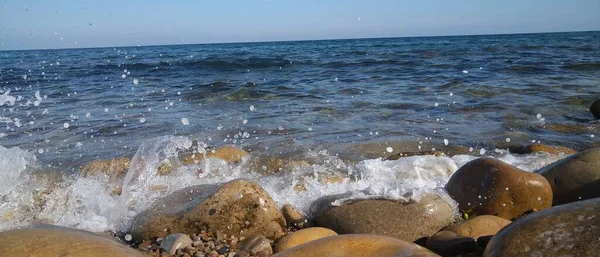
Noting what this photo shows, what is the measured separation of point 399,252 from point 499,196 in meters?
1.97

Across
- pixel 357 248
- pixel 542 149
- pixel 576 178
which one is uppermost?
pixel 357 248

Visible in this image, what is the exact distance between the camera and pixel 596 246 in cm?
212

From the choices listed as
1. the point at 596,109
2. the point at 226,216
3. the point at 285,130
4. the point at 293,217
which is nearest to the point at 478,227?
the point at 293,217

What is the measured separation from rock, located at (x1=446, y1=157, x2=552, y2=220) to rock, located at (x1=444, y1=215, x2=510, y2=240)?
1.16 ft

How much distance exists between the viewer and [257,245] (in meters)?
3.35

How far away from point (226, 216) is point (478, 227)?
1750mm

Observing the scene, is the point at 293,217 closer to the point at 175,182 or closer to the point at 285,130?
the point at 175,182

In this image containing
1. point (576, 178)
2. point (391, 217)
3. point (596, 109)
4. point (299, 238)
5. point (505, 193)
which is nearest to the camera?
point (299, 238)

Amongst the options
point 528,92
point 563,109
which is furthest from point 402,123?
point 528,92

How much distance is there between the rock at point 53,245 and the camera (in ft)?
7.84

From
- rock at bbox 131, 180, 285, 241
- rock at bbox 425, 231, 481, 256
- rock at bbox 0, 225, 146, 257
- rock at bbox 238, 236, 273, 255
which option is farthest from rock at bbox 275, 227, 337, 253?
rock at bbox 0, 225, 146, 257

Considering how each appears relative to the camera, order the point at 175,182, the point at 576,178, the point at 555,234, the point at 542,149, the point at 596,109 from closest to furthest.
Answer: the point at 555,234 < the point at 576,178 < the point at 175,182 < the point at 542,149 < the point at 596,109

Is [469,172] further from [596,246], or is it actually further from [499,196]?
[596,246]

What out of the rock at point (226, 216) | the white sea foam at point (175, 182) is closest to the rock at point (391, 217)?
the white sea foam at point (175, 182)
